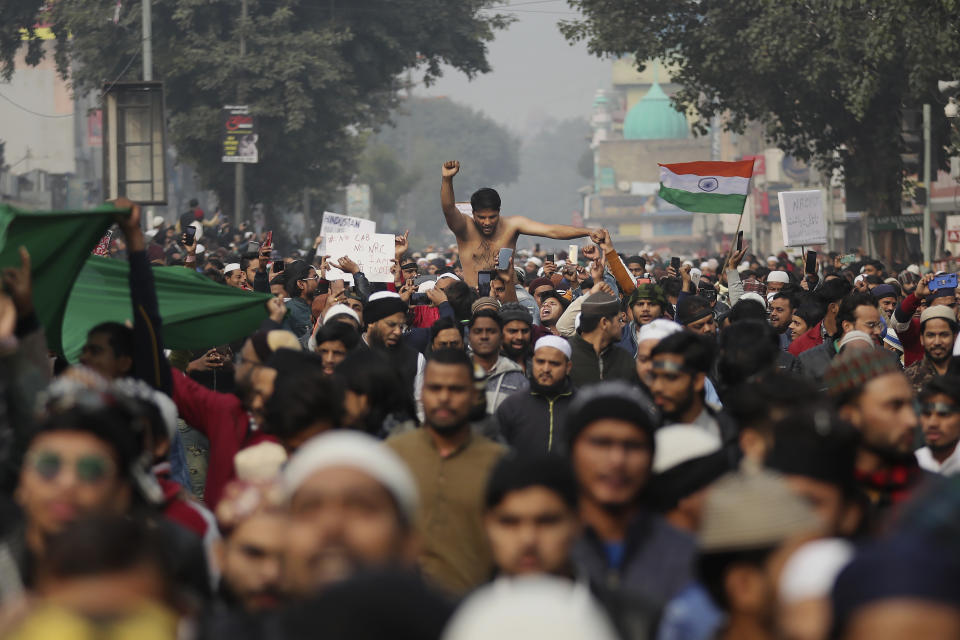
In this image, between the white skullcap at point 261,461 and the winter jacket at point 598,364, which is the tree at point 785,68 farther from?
the white skullcap at point 261,461

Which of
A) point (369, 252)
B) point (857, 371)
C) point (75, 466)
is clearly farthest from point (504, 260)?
point (75, 466)

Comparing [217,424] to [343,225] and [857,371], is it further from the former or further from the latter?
[343,225]

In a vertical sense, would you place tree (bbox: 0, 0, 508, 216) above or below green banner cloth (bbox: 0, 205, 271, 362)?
above

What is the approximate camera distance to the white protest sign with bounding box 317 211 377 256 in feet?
47.4

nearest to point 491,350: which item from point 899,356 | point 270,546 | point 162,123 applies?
point 899,356

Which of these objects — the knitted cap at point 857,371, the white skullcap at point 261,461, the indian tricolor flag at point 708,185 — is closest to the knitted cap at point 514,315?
the knitted cap at point 857,371

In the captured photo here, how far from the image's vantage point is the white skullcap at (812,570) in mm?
2898

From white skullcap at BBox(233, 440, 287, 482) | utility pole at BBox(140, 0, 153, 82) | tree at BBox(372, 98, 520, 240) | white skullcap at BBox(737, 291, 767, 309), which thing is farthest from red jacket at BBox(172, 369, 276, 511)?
tree at BBox(372, 98, 520, 240)

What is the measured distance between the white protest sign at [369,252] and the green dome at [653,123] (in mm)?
129859

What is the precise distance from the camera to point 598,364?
336 inches

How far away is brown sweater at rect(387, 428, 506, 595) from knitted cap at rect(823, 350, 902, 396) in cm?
118

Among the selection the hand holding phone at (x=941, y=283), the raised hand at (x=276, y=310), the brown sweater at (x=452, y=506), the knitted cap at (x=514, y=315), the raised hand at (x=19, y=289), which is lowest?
the brown sweater at (x=452, y=506)

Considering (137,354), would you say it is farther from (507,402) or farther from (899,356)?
(899,356)

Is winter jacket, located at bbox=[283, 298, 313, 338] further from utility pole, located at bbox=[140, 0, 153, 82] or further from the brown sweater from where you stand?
utility pole, located at bbox=[140, 0, 153, 82]
